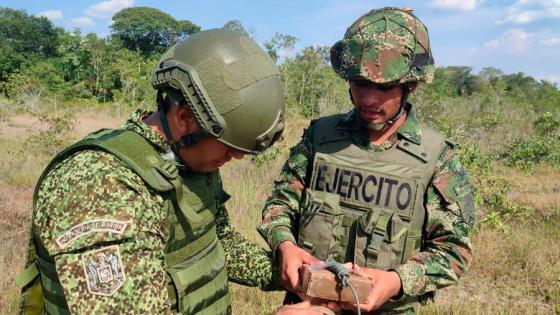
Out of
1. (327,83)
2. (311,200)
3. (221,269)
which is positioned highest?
(327,83)

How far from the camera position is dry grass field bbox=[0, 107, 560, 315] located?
4.00m

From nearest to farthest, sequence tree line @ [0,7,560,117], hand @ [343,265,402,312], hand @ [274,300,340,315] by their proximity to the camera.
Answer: hand @ [274,300,340,315] → hand @ [343,265,402,312] → tree line @ [0,7,560,117]

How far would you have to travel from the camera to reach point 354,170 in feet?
7.36

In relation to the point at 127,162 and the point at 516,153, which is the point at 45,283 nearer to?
the point at 127,162

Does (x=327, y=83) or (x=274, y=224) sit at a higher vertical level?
(x=327, y=83)

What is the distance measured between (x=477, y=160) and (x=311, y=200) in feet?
15.9

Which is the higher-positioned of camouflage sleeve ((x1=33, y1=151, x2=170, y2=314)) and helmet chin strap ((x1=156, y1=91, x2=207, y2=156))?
helmet chin strap ((x1=156, y1=91, x2=207, y2=156))

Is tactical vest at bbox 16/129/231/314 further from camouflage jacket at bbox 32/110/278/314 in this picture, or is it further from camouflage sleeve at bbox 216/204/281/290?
camouflage sleeve at bbox 216/204/281/290

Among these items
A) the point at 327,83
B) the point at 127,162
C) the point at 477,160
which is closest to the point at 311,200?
the point at 127,162

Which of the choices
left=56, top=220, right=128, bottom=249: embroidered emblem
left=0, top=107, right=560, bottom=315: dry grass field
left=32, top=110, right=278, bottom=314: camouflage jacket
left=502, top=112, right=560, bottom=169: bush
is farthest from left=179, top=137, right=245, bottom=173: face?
left=502, top=112, right=560, bottom=169: bush

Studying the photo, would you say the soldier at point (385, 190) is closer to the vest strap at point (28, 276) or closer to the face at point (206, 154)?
the face at point (206, 154)

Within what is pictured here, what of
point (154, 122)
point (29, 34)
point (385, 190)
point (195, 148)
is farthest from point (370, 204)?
point (29, 34)

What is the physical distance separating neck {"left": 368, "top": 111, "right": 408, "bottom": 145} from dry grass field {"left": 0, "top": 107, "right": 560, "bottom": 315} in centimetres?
201

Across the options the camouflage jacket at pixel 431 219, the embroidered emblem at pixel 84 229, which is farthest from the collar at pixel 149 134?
the camouflage jacket at pixel 431 219
